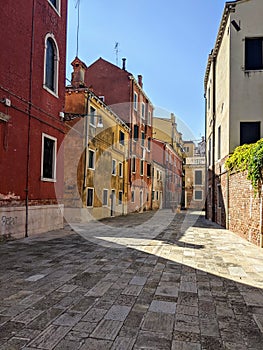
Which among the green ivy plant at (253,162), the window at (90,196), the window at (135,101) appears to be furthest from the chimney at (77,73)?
the green ivy plant at (253,162)

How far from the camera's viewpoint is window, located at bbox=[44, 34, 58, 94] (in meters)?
11.4

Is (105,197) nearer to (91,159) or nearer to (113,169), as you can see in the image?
(113,169)

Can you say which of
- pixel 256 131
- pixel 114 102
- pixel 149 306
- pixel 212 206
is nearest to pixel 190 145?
pixel 114 102

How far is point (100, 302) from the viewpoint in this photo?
4035 mm

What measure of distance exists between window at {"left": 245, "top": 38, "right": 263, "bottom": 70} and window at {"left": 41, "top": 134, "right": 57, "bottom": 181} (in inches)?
329

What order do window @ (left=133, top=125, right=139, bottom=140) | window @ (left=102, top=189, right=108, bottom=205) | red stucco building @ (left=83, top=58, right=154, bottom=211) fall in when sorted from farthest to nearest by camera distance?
1. window @ (left=133, top=125, right=139, bottom=140)
2. red stucco building @ (left=83, top=58, right=154, bottom=211)
3. window @ (left=102, top=189, right=108, bottom=205)

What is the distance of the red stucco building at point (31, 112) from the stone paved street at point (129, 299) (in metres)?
2.29

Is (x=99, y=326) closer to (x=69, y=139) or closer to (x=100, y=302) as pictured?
(x=100, y=302)

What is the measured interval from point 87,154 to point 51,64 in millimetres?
5601

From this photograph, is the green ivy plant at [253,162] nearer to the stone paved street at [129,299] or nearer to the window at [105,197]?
the stone paved street at [129,299]

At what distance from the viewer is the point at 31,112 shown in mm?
10195

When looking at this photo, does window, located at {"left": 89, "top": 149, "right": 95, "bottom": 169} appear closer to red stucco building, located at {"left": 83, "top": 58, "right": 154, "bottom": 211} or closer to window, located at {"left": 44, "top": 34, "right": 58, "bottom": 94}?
window, located at {"left": 44, "top": 34, "right": 58, "bottom": 94}

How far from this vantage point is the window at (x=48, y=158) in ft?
36.6

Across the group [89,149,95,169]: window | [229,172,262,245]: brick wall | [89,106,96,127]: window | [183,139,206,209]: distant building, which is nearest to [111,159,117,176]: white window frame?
[89,149,95,169]: window
